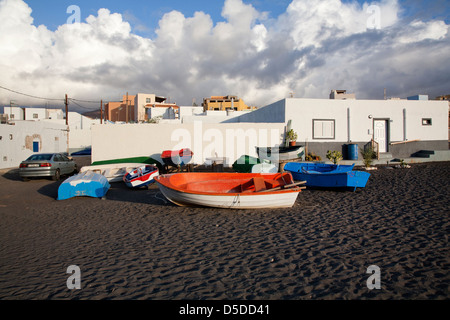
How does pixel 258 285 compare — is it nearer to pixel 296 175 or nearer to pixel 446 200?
pixel 446 200

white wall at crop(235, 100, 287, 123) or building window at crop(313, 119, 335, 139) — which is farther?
white wall at crop(235, 100, 287, 123)

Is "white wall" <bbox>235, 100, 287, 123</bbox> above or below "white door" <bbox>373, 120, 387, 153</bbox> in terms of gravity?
above

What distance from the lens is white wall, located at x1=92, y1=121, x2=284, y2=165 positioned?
16.7 m

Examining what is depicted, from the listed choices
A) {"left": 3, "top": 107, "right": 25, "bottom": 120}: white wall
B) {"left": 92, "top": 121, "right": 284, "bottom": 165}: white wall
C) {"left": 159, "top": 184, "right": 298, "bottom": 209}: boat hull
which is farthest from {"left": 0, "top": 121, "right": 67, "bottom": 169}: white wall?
{"left": 3, "top": 107, "right": 25, "bottom": 120}: white wall

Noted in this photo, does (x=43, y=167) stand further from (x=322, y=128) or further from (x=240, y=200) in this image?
(x=322, y=128)

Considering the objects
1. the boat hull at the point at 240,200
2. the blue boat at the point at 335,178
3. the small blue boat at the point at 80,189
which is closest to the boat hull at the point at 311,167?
the blue boat at the point at 335,178

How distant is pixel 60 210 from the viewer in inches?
339

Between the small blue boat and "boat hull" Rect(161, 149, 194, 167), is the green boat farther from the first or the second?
the small blue boat

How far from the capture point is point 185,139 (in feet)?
57.1

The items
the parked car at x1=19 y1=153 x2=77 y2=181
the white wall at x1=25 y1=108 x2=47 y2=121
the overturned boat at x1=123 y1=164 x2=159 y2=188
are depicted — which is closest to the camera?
the overturned boat at x1=123 y1=164 x2=159 y2=188

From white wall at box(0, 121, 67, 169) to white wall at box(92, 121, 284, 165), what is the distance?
31.9 feet

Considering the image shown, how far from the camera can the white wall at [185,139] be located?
1669cm
